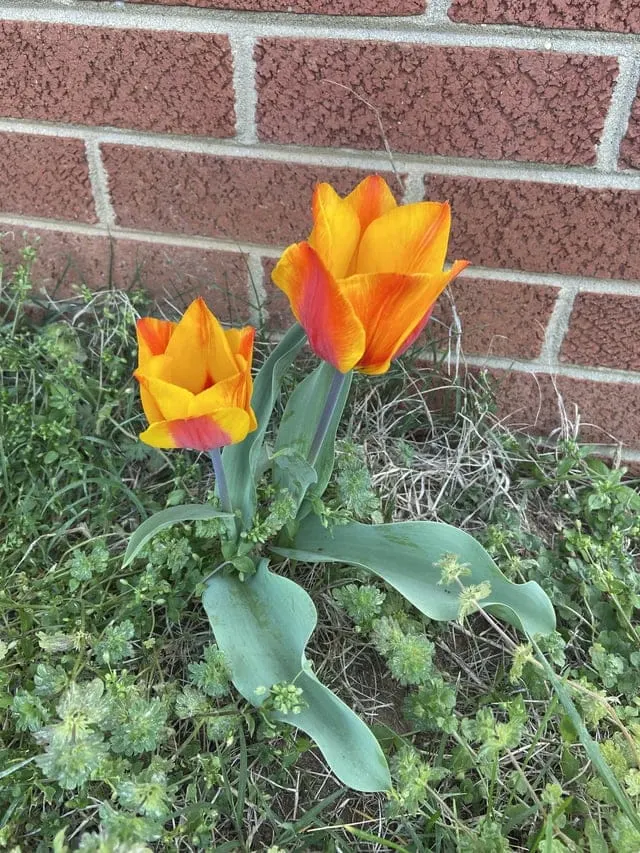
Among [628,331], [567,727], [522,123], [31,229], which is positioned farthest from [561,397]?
[31,229]

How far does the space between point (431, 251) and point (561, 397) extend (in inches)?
22.5

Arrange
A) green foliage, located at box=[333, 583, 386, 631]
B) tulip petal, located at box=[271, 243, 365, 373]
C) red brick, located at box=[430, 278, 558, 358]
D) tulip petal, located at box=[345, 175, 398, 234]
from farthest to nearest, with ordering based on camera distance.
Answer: red brick, located at box=[430, 278, 558, 358] → green foliage, located at box=[333, 583, 386, 631] → tulip petal, located at box=[345, 175, 398, 234] → tulip petal, located at box=[271, 243, 365, 373]

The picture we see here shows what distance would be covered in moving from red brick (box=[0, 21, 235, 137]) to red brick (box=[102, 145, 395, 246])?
0.05 m

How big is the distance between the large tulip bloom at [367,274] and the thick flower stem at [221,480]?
16 centimetres

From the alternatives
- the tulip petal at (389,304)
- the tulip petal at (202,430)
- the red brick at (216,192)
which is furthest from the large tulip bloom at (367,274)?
the red brick at (216,192)

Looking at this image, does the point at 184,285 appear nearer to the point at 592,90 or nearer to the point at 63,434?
the point at 63,434

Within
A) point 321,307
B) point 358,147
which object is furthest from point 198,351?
point 358,147

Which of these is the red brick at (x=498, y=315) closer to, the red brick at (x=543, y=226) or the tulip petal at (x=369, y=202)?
the red brick at (x=543, y=226)

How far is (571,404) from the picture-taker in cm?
114

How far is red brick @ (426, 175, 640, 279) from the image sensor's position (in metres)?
0.95

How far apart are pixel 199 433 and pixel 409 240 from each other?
0.27 m

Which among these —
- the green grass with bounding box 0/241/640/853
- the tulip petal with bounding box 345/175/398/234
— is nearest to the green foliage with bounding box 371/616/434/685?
the green grass with bounding box 0/241/640/853

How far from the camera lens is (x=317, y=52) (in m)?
0.90

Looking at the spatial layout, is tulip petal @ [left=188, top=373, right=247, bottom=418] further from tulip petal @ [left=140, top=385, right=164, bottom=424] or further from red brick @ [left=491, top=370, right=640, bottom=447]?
red brick @ [left=491, top=370, right=640, bottom=447]
